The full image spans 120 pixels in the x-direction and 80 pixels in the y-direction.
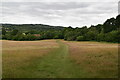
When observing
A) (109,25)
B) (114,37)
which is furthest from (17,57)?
(109,25)

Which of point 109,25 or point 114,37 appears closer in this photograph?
point 114,37

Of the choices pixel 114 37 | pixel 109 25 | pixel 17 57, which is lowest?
pixel 17 57

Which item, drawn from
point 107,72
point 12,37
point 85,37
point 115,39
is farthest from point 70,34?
point 107,72

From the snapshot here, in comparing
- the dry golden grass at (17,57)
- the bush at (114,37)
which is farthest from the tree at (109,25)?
the dry golden grass at (17,57)

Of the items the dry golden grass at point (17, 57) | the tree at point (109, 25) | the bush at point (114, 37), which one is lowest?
the dry golden grass at point (17, 57)

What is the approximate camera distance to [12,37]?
379 feet

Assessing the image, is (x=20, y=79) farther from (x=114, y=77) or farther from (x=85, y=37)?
(x=85, y=37)

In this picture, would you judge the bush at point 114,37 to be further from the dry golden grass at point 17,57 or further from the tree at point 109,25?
the dry golden grass at point 17,57

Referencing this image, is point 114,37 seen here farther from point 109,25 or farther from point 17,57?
point 17,57

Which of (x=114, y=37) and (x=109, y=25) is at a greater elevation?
(x=109, y=25)

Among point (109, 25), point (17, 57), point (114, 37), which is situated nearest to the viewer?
point (17, 57)

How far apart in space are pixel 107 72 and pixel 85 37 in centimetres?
7786

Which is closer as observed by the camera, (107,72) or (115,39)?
(107,72)

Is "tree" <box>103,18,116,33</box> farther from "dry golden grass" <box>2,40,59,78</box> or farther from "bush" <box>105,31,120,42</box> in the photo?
"dry golden grass" <box>2,40,59,78</box>
